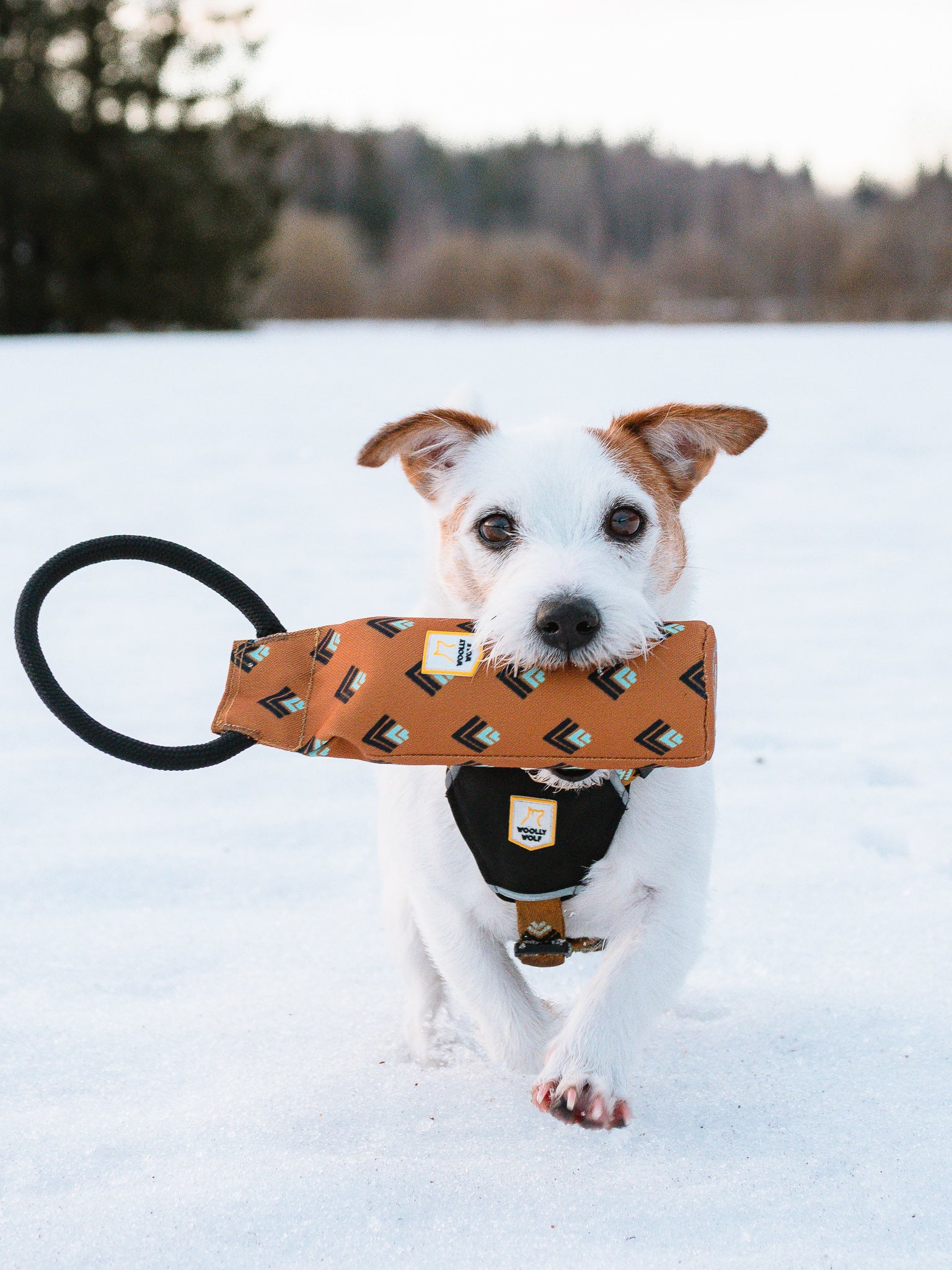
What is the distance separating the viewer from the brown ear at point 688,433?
9.31 feet

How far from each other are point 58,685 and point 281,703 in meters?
0.45

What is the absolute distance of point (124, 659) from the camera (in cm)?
571

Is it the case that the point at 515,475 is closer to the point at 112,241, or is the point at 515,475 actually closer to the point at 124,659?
the point at 124,659

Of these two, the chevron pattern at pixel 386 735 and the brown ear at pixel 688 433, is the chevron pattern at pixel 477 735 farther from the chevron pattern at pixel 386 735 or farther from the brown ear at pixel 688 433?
the brown ear at pixel 688 433

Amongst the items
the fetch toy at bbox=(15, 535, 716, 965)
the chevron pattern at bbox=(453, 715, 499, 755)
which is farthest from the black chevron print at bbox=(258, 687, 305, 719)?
the chevron pattern at bbox=(453, 715, 499, 755)

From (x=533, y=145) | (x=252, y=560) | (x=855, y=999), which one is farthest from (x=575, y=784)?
(x=533, y=145)

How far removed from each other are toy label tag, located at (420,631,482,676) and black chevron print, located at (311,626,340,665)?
0.68 feet

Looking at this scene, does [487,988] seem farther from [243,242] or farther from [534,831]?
[243,242]

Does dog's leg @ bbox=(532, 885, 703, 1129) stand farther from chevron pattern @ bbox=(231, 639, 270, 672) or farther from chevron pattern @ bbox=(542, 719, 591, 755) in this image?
chevron pattern @ bbox=(231, 639, 270, 672)

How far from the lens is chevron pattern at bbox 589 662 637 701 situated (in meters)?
2.37

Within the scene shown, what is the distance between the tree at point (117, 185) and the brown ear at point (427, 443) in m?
33.8

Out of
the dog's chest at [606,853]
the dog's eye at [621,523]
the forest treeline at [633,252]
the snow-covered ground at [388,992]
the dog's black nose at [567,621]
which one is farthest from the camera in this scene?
the forest treeline at [633,252]

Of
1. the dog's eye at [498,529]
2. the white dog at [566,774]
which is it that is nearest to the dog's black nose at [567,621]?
the white dog at [566,774]

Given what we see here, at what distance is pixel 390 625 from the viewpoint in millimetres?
2457
